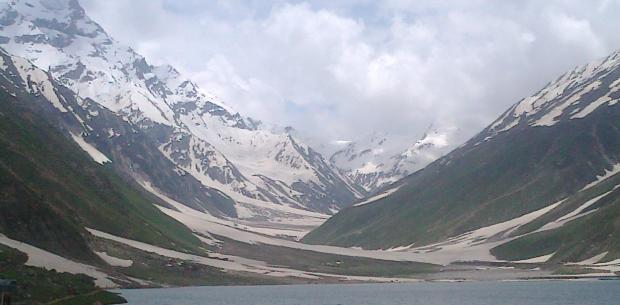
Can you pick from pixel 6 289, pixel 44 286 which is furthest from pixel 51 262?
pixel 6 289

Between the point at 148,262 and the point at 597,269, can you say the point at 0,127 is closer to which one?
the point at 148,262

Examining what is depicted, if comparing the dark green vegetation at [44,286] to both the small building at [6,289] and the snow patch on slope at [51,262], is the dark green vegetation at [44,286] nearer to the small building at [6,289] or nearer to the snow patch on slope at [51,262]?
the snow patch on slope at [51,262]

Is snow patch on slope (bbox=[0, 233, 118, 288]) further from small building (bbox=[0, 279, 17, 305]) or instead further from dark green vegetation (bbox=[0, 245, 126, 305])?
small building (bbox=[0, 279, 17, 305])

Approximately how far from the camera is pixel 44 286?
3829 inches

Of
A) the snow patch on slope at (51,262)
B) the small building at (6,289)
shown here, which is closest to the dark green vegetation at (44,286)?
the snow patch on slope at (51,262)

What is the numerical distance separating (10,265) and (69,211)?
266 feet

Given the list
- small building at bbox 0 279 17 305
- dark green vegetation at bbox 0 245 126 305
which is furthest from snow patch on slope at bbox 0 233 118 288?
small building at bbox 0 279 17 305

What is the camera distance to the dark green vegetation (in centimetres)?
9012

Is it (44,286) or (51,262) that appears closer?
(44,286)

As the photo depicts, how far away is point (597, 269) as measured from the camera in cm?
19538

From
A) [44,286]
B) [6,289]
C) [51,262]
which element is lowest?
[6,289]

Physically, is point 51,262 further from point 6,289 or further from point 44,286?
point 6,289

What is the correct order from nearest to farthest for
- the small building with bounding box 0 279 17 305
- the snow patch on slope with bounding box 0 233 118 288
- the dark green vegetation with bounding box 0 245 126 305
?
the small building with bounding box 0 279 17 305, the dark green vegetation with bounding box 0 245 126 305, the snow patch on slope with bounding box 0 233 118 288

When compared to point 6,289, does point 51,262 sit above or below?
above
